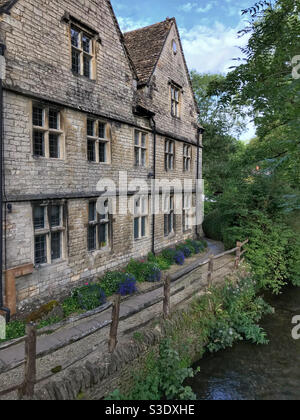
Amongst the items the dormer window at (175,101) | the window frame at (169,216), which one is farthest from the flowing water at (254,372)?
the dormer window at (175,101)

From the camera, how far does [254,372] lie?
7230 mm

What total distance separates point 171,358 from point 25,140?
6599mm

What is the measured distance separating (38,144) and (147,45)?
32.1ft

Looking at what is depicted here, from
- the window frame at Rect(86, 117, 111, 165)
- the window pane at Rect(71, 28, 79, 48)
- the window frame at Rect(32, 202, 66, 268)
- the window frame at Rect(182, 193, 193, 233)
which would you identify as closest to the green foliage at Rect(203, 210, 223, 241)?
the window frame at Rect(182, 193, 193, 233)

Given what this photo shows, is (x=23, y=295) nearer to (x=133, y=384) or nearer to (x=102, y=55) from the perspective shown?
(x=133, y=384)

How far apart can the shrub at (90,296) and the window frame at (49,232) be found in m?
1.22

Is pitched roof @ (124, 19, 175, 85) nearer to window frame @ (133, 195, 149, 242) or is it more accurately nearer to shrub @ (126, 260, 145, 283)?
window frame @ (133, 195, 149, 242)

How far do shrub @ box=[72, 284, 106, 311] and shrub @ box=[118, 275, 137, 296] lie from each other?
0.85m

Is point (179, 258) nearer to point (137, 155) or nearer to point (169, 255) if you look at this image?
point (169, 255)

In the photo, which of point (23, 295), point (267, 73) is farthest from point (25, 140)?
point (267, 73)

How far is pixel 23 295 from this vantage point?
7.32 meters

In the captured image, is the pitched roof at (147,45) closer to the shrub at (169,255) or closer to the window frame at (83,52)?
the window frame at (83,52)

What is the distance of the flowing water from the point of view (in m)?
6.45

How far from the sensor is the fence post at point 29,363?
13.5ft
